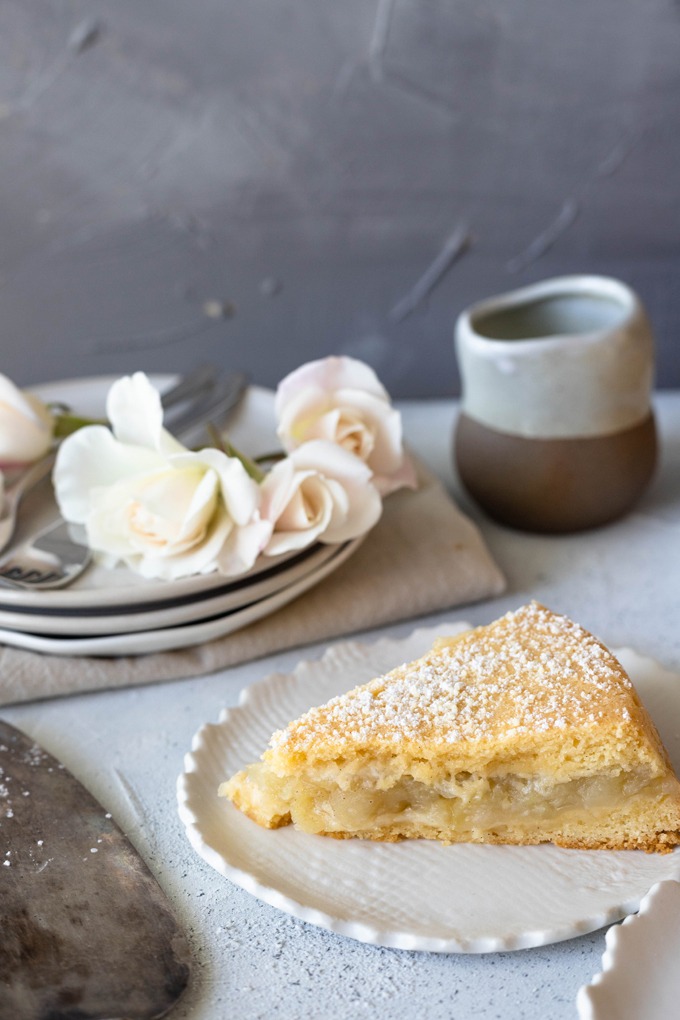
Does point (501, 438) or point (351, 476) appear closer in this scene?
point (351, 476)

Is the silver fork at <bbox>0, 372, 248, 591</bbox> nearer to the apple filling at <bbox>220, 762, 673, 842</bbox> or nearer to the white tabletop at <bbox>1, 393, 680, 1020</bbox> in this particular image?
the white tabletop at <bbox>1, 393, 680, 1020</bbox>

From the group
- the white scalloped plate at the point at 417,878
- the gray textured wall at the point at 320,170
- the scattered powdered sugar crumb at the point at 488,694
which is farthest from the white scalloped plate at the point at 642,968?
the gray textured wall at the point at 320,170

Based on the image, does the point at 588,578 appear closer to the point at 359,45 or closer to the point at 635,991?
the point at 635,991

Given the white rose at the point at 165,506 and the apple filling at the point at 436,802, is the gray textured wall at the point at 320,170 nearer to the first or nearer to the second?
the white rose at the point at 165,506

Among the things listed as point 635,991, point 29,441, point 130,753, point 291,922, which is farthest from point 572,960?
point 29,441

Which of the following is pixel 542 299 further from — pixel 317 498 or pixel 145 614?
pixel 145 614

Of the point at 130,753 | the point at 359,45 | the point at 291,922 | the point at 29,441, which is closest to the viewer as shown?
the point at 291,922
